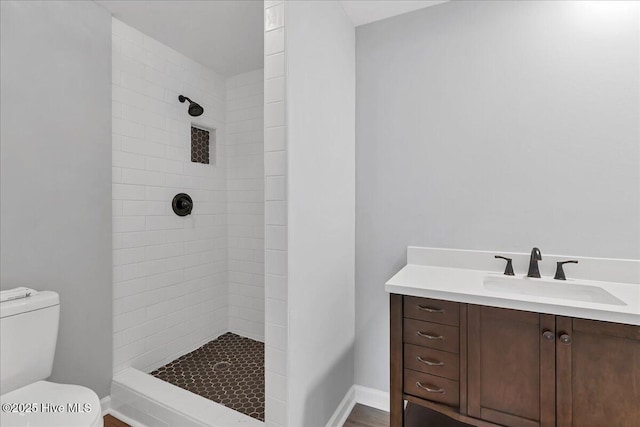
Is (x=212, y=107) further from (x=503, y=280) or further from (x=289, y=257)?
(x=503, y=280)

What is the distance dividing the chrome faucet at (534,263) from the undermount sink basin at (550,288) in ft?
0.14

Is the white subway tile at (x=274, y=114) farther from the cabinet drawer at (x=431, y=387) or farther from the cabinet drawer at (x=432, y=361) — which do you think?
the cabinet drawer at (x=431, y=387)

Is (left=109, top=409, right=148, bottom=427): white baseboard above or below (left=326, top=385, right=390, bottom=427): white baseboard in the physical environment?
below

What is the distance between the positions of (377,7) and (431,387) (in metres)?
2.13

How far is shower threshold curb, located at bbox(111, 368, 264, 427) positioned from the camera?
1672mm

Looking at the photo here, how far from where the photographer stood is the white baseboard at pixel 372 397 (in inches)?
80.7

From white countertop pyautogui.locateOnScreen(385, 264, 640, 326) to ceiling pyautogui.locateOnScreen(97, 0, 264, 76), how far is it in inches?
74.5

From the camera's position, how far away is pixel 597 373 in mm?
1173

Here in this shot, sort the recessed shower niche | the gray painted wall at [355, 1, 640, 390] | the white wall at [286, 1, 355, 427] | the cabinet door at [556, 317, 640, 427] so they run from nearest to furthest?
1. the cabinet door at [556, 317, 640, 427]
2. the white wall at [286, 1, 355, 427]
3. the gray painted wall at [355, 1, 640, 390]
4. the recessed shower niche

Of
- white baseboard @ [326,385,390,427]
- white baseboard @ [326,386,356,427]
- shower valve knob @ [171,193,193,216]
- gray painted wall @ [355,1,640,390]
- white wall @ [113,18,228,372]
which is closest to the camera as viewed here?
gray painted wall @ [355,1,640,390]

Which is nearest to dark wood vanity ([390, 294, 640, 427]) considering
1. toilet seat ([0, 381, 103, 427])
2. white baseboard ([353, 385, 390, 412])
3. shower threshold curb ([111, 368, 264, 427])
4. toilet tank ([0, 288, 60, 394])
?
white baseboard ([353, 385, 390, 412])

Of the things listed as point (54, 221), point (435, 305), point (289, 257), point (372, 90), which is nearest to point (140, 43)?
point (54, 221)

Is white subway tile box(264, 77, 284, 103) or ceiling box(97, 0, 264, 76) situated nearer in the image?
white subway tile box(264, 77, 284, 103)

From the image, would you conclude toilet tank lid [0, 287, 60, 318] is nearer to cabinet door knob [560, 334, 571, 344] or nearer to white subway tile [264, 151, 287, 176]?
white subway tile [264, 151, 287, 176]
